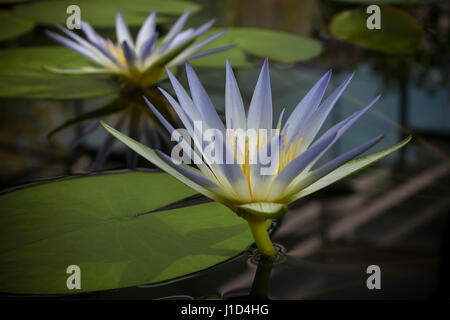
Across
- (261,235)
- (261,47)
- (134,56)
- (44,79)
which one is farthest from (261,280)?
(261,47)

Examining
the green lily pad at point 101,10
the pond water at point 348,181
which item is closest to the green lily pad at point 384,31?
the pond water at point 348,181

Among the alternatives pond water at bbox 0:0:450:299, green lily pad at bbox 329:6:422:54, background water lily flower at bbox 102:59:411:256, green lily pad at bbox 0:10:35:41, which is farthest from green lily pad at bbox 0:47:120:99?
green lily pad at bbox 329:6:422:54

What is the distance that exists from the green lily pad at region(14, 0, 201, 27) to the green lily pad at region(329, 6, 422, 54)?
734mm

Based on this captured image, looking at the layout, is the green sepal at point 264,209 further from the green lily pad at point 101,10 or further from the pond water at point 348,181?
the green lily pad at point 101,10

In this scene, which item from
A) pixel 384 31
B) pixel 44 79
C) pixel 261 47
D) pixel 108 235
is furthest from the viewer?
pixel 384 31

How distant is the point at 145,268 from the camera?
761 mm

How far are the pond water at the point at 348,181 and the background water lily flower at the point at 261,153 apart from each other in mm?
96

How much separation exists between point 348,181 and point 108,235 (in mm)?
551

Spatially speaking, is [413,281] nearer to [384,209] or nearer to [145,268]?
[384,209]

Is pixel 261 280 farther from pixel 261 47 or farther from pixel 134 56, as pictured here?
pixel 261 47

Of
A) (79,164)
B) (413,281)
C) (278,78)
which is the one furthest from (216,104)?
(413,281)

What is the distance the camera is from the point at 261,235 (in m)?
0.77

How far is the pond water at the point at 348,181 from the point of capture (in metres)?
0.75

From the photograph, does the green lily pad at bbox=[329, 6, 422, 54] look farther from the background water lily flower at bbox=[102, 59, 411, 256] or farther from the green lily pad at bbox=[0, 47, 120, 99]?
the background water lily flower at bbox=[102, 59, 411, 256]
